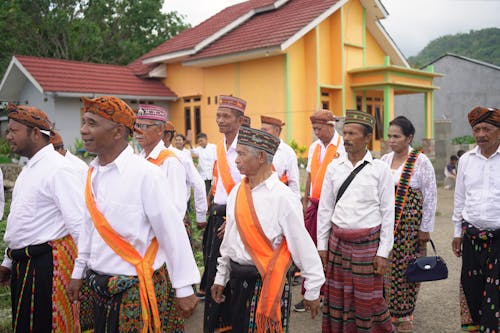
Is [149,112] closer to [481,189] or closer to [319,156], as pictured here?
[319,156]

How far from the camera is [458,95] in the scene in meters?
29.3

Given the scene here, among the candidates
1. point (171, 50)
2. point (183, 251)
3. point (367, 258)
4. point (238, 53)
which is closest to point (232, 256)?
point (183, 251)

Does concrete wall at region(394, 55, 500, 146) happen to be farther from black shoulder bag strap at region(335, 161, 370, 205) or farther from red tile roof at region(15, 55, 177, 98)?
black shoulder bag strap at region(335, 161, 370, 205)

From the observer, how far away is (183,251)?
2764 millimetres

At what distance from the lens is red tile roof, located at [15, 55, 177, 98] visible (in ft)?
55.9

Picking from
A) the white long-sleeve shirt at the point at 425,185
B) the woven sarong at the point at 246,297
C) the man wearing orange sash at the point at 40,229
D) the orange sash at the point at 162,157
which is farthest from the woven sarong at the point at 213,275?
the white long-sleeve shirt at the point at 425,185

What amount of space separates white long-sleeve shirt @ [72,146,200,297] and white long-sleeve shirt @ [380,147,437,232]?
290cm

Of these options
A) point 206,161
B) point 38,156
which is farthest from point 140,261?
point 206,161

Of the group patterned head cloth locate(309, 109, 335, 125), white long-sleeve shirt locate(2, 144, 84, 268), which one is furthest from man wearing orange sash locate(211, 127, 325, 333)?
patterned head cloth locate(309, 109, 335, 125)

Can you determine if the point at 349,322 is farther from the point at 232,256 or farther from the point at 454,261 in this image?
the point at 454,261

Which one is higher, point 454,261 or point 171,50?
point 171,50

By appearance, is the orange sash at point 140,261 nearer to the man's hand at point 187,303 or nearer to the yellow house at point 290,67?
the man's hand at point 187,303

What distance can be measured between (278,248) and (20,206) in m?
1.80

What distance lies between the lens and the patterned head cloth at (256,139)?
334 cm
